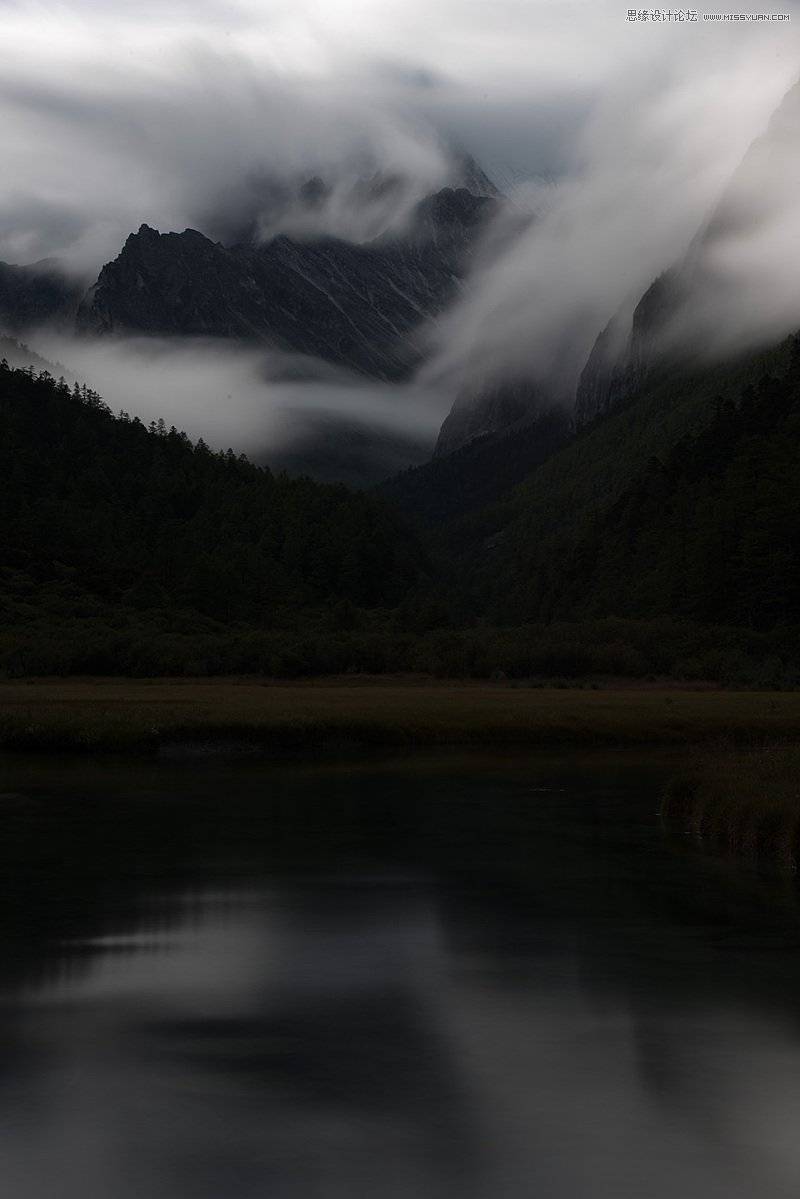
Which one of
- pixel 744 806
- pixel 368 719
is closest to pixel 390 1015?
pixel 744 806

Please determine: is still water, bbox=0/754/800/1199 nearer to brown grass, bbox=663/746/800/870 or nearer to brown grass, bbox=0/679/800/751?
brown grass, bbox=663/746/800/870

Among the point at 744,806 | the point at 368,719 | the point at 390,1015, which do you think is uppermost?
the point at 368,719

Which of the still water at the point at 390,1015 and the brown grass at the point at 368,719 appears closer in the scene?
the still water at the point at 390,1015

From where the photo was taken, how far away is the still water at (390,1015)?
15.8m

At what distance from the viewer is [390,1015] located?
21.8m

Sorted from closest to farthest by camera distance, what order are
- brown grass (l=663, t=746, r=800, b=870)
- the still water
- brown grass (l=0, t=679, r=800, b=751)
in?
the still water → brown grass (l=663, t=746, r=800, b=870) → brown grass (l=0, t=679, r=800, b=751)

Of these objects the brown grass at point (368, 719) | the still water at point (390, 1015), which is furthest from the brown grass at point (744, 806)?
the brown grass at point (368, 719)

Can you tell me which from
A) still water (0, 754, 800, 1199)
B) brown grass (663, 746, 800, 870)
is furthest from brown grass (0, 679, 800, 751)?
still water (0, 754, 800, 1199)

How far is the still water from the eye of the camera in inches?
622

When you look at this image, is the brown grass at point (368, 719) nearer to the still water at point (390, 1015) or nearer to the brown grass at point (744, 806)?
the brown grass at point (744, 806)

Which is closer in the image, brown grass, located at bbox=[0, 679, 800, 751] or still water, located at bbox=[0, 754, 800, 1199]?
still water, located at bbox=[0, 754, 800, 1199]

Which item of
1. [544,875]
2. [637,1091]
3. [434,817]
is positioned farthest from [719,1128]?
[434,817]

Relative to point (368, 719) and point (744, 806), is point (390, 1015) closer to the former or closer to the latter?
point (744, 806)

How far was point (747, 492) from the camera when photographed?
491 feet
